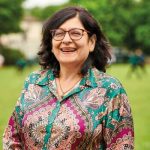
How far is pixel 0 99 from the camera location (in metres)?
21.4

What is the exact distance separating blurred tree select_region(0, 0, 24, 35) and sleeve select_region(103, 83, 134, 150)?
62.0 meters

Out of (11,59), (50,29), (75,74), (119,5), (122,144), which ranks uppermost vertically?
(119,5)

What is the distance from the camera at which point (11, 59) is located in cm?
6425

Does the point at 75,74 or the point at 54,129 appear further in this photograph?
the point at 75,74

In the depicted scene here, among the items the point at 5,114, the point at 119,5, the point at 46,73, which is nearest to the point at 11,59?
the point at 119,5

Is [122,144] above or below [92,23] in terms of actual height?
below

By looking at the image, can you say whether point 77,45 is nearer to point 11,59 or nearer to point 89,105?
point 89,105

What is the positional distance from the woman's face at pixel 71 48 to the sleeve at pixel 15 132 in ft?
1.18

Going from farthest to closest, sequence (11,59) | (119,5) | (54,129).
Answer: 1. (119,5)
2. (11,59)
3. (54,129)

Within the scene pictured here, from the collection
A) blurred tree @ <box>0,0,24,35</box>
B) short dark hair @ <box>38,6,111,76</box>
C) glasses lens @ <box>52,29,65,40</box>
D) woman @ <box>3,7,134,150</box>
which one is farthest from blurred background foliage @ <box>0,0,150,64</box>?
glasses lens @ <box>52,29,65,40</box>

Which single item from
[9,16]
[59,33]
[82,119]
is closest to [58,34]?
[59,33]

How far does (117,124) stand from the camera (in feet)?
12.9

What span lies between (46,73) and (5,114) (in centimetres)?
1179

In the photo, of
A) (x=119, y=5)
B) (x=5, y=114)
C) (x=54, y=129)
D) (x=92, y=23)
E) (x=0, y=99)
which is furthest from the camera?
(x=119, y=5)
